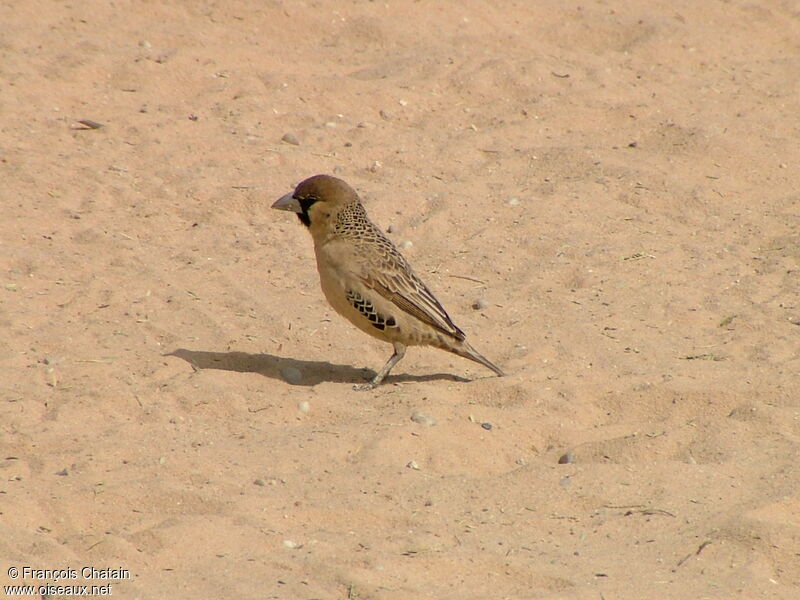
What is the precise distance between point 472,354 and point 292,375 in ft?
3.50

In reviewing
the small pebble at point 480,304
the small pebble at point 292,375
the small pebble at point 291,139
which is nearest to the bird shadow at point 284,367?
the small pebble at point 292,375

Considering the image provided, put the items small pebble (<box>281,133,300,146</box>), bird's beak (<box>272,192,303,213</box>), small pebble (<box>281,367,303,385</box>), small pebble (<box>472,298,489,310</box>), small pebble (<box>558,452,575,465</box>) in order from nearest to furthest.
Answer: small pebble (<box>558,452,575,465</box>) → small pebble (<box>281,367,303,385</box>) → bird's beak (<box>272,192,303,213</box>) → small pebble (<box>472,298,489,310</box>) → small pebble (<box>281,133,300,146</box>)

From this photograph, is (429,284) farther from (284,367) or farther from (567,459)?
(567,459)

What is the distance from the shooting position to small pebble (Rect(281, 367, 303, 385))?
6938mm

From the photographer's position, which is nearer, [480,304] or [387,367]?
[387,367]

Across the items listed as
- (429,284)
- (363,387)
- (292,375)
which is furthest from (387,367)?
(429,284)

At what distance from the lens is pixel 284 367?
7.08m

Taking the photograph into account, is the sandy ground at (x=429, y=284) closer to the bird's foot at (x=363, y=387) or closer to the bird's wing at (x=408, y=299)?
the bird's foot at (x=363, y=387)

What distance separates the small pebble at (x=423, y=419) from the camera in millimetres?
6203

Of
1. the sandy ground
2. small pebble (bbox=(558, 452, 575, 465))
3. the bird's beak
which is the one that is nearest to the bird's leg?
the sandy ground

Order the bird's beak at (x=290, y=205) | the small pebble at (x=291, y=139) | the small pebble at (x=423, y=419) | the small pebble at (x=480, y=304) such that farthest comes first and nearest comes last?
the small pebble at (x=291, y=139) < the small pebble at (x=480, y=304) < the bird's beak at (x=290, y=205) < the small pebble at (x=423, y=419)

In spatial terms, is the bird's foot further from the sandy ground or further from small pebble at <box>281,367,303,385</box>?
small pebble at <box>281,367,303,385</box>

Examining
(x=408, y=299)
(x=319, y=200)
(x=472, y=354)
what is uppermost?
(x=319, y=200)

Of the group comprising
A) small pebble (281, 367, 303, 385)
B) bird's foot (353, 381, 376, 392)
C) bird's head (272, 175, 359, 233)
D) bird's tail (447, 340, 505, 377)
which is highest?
bird's head (272, 175, 359, 233)
